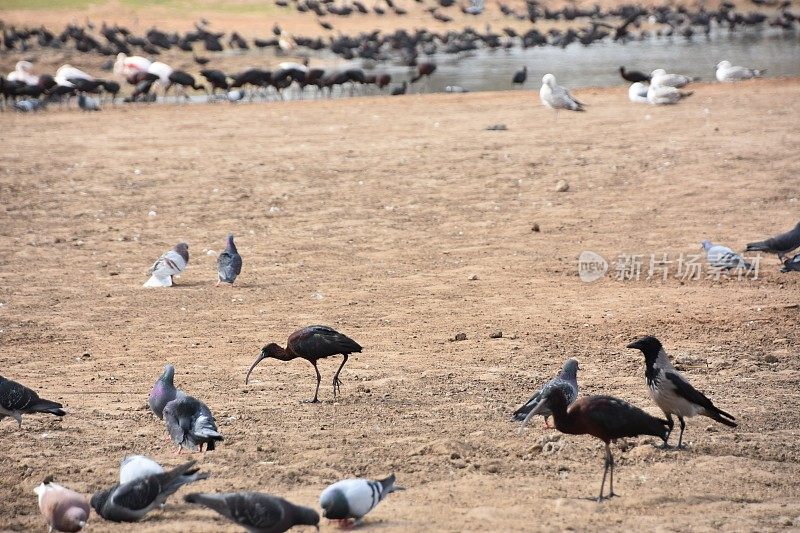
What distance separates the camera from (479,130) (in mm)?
18547

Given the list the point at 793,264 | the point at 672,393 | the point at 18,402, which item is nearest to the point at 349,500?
the point at 672,393

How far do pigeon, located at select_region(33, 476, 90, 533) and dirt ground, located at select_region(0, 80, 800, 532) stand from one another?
0.15 m

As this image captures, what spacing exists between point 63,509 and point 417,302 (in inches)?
218

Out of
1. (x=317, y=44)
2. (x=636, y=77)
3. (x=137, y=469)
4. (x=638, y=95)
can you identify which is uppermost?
(x=636, y=77)

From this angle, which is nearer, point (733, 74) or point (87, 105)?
point (733, 74)

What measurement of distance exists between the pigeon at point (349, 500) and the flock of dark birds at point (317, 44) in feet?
66.7

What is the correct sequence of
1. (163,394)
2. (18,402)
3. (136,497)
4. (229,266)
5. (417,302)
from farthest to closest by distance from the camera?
(229,266) → (417,302) → (163,394) → (18,402) → (136,497)

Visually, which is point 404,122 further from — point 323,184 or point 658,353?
point 658,353

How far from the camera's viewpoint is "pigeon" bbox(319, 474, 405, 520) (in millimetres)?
5543

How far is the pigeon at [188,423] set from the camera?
6.69 metres

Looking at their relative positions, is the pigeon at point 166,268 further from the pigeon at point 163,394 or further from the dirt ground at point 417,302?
the pigeon at point 163,394

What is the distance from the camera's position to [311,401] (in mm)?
7934

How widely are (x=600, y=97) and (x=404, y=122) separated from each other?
4.79 meters

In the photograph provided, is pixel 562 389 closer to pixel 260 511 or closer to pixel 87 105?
pixel 260 511
